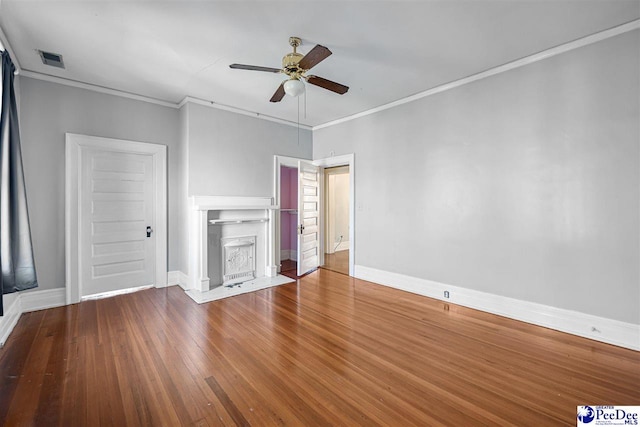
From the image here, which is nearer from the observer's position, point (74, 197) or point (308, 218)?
point (74, 197)

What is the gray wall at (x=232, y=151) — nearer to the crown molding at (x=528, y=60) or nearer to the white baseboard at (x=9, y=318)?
the crown molding at (x=528, y=60)

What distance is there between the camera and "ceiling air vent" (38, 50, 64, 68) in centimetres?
298

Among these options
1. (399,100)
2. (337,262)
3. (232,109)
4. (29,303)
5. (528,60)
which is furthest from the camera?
A: (337,262)

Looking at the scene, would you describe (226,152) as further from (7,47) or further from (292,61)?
(7,47)

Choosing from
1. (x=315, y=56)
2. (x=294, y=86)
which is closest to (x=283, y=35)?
(x=294, y=86)

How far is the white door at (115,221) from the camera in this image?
377 cm

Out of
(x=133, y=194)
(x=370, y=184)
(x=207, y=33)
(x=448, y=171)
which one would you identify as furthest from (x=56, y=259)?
(x=448, y=171)

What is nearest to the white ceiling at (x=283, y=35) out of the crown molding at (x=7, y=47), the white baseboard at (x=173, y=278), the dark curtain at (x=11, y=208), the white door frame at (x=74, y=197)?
the crown molding at (x=7, y=47)

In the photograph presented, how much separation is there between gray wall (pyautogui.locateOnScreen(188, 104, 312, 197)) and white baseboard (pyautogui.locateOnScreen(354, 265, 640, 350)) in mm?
2907

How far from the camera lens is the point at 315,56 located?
232 centimetres

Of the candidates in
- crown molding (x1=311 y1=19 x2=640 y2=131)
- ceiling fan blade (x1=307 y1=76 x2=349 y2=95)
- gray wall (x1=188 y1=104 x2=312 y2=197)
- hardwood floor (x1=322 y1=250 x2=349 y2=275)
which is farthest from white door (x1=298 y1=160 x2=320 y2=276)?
ceiling fan blade (x1=307 y1=76 x2=349 y2=95)

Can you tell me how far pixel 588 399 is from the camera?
6.24 feet

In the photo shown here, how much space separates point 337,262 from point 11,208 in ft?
16.7

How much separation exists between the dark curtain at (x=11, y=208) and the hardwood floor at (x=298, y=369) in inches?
24.5
